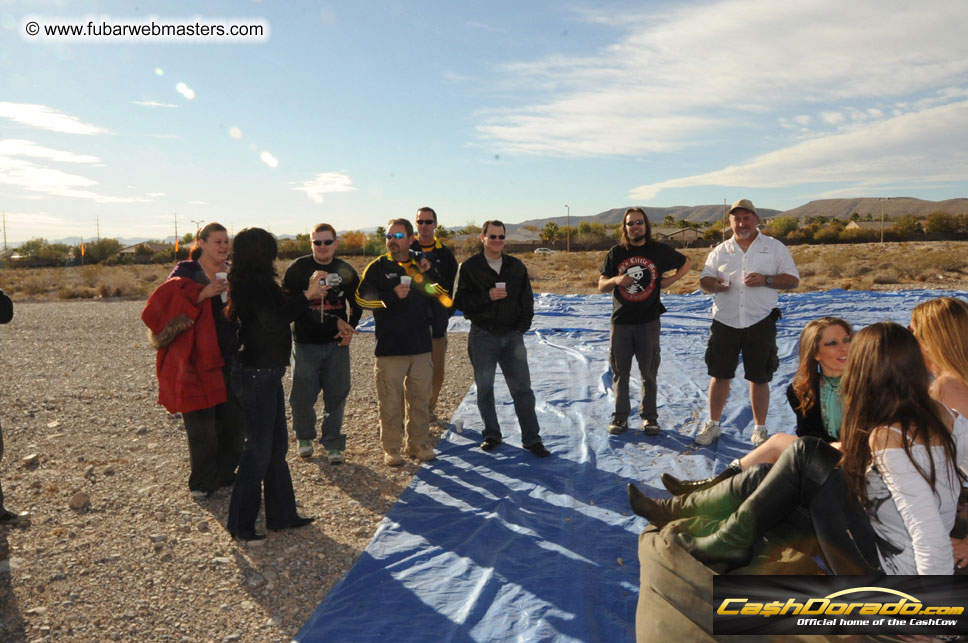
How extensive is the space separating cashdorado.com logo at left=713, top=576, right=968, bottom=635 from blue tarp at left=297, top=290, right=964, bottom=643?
624 millimetres

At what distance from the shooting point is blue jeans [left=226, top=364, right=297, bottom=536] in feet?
11.6

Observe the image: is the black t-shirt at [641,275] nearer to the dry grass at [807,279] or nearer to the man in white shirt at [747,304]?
the man in white shirt at [747,304]

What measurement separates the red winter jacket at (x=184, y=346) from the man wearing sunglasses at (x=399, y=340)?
45.3 inches

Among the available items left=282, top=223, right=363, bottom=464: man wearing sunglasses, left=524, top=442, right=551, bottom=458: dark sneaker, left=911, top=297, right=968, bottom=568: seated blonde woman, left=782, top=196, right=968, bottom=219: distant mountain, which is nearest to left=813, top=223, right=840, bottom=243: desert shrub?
left=524, top=442, right=551, bottom=458: dark sneaker

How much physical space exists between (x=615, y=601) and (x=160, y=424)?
4.92m

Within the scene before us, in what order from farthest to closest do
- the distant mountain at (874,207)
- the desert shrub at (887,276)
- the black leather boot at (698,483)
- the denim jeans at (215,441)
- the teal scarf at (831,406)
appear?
the distant mountain at (874,207)
the desert shrub at (887,276)
the denim jeans at (215,441)
the teal scarf at (831,406)
the black leather boot at (698,483)

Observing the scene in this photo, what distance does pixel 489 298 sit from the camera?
499 cm

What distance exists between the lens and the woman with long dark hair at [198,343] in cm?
402

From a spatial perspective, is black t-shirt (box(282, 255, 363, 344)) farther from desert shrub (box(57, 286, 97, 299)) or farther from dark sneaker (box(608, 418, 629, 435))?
desert shrub (box(57, 286, 97, 299))

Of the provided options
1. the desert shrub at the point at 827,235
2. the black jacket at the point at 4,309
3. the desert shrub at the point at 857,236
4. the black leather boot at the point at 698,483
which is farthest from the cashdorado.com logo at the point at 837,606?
the desert shrub at the point at 857,236

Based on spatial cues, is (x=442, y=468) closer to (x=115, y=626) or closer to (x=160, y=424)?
(x=115, y=626)

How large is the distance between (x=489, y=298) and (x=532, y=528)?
189 centimetres

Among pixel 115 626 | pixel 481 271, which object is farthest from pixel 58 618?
pixel 481 271

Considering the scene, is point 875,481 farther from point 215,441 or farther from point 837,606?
point 215,441
